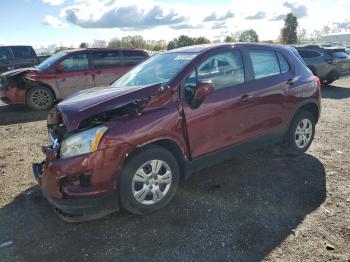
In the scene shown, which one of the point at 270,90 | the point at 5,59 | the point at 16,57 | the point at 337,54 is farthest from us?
the point at 16,57

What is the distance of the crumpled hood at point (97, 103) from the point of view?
3.27m

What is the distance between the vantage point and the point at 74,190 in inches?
125

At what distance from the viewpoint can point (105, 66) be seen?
10.2 m

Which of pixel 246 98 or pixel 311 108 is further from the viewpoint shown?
pixel 311 108

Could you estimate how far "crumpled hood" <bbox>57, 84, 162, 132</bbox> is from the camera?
327 cm

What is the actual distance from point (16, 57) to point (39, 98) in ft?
21.7

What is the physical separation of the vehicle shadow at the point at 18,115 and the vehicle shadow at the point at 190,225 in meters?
4.79

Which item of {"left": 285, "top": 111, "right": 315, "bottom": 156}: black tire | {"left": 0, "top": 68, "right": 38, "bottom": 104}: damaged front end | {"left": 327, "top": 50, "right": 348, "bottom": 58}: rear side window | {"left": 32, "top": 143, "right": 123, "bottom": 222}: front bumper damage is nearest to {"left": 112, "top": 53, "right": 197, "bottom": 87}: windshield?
{"left": 32, "top": 143, "right": 123, "bottom": 222}: front bumper damage

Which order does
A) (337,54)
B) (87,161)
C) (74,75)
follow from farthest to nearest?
(337,54) → (74,75) → (87,161)

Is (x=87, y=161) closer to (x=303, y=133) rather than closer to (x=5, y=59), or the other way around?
(x=303, y=133)

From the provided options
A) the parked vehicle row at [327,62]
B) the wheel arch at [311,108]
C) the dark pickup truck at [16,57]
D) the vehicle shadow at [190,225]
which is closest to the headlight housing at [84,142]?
the vehicle shadow at [190,225]

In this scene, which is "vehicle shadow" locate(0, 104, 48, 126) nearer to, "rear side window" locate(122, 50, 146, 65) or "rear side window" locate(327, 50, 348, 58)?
"rear side window" locate(122, 50, 146, 65)

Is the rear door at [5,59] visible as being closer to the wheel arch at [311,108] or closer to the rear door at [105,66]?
the rear door at [105,66]

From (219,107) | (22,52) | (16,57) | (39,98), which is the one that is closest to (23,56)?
(22,52)
